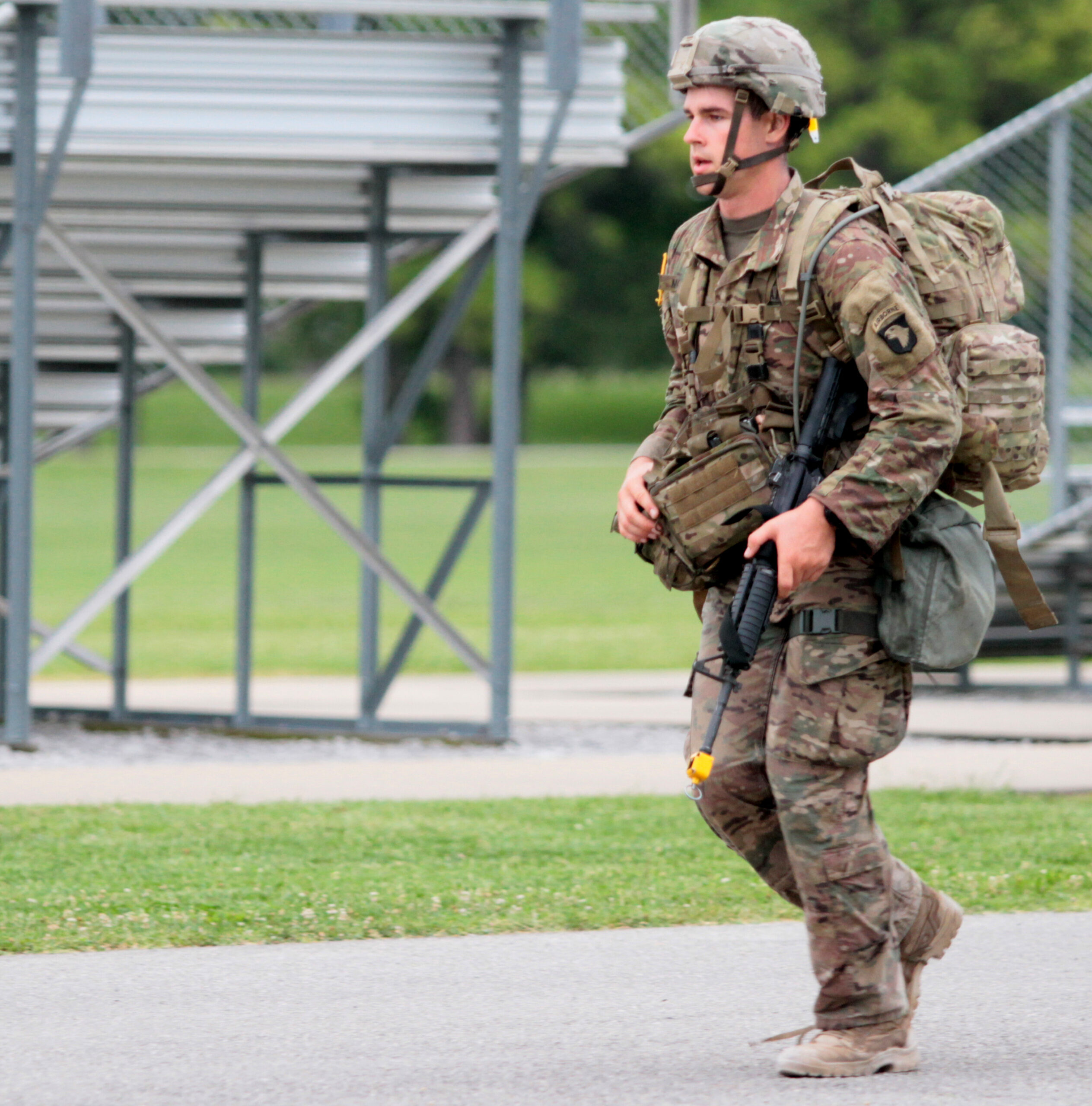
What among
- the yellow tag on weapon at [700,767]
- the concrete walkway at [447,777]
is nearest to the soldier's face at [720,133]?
the yellow tag on weapon at [700,767]

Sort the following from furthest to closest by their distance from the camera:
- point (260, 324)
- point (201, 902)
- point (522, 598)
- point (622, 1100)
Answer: point (522, 598) < point (260, 324) < point (201, 902) < point (622, 1100)

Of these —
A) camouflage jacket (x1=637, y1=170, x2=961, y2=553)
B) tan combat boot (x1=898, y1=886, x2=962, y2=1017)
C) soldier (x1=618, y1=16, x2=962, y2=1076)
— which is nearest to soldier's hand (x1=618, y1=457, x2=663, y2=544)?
soldier (x1=618, y1=16, x2=962, y2=1076)

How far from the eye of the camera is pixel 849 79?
5309cm

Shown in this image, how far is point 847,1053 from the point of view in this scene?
4.40 meters

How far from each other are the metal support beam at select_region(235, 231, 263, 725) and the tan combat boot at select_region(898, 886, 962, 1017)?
615 cm

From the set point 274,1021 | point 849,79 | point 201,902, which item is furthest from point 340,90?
point 849,79

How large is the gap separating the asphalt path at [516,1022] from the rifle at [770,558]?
70 cm

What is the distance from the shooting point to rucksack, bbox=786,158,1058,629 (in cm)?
430

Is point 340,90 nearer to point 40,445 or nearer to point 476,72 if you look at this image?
point 476,72

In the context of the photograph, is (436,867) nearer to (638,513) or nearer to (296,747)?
(638,513)

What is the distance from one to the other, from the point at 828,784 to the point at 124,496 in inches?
293

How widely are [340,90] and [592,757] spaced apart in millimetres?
3079

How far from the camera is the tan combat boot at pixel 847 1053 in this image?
440 cm

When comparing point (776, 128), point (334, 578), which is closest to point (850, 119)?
point (334, 578)
